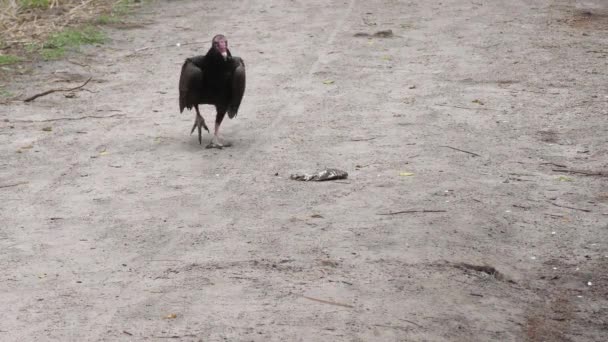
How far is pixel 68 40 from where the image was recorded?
1222cm

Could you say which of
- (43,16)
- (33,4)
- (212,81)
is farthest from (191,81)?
(33,4)

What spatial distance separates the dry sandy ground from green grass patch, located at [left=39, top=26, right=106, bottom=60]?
0.27m

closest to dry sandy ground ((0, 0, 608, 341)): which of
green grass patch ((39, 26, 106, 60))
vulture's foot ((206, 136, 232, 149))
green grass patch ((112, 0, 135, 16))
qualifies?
vulture's foot ((206, 136, 232, 149))

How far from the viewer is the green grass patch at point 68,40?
11.8 metres

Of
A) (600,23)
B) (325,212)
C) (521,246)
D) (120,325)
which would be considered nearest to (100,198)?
(325,212)

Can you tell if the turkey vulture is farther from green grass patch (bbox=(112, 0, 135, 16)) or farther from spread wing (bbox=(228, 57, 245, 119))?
green grass patch (bbox=(112, 0, 135, 16))

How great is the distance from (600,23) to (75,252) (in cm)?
918

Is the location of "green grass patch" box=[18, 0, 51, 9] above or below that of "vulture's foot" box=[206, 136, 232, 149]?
below

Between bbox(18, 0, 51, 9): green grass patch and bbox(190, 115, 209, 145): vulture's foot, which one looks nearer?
bbox(190, 115, 209, 145): vulture's foot

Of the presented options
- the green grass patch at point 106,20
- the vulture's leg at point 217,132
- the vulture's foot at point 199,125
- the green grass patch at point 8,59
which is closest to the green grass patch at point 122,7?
the green grass patch at point 106,20

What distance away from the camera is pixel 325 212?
267 inches

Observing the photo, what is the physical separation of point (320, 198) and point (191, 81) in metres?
1.73

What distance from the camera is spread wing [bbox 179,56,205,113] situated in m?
8.19

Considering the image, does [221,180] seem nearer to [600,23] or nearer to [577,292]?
[577,292]
